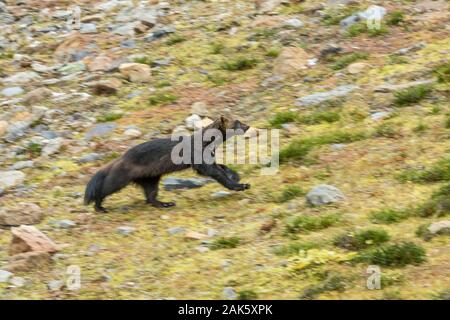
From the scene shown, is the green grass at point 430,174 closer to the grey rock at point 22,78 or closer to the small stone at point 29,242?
the small stone at point 29,242

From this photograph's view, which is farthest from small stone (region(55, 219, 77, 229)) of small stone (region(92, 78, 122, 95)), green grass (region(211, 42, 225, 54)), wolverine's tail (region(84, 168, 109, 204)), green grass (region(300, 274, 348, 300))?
green grass (region(211, 42, 225, 54))

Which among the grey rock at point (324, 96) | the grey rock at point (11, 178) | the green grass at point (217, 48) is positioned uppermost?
the grey rock at point (324, 96)

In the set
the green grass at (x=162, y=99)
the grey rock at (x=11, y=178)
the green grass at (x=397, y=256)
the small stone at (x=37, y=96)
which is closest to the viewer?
the green grass at (x=397, y=256)

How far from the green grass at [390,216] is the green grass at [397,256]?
871mm

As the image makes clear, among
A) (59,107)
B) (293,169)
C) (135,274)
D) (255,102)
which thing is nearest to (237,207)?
(293,169)

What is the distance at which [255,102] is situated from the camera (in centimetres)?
1409

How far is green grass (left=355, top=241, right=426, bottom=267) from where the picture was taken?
8.50m

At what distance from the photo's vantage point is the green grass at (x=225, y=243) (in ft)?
31.1

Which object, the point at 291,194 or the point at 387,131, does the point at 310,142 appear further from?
the point at 291,194

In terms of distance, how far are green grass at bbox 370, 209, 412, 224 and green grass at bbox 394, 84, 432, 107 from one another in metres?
3.29

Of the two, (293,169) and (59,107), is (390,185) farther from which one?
(59,107)

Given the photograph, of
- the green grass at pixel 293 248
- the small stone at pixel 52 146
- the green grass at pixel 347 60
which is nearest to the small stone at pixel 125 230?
the green grass at pixel 293 248

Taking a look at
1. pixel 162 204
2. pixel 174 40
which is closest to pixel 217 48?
pixel 174 40

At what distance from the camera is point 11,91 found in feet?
51.2
